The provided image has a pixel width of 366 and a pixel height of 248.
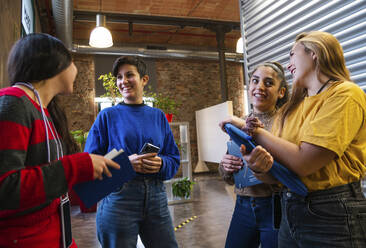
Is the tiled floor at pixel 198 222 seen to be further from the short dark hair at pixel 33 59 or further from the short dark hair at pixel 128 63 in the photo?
the short dark hair at pixel 33 59

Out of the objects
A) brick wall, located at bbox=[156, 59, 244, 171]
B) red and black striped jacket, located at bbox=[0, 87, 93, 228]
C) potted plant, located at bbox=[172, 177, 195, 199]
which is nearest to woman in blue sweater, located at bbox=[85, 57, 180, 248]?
red and black striped jacket, located at bbox=[0, 87, 93, 228]

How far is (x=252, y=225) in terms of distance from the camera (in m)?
1.67

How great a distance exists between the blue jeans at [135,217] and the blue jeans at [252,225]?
0.40 m

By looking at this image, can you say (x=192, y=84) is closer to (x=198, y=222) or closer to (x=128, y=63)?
(x=198, y=222)

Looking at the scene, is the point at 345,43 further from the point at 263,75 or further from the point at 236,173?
the point at 236,173

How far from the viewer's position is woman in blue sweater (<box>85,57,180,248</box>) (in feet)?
5.38

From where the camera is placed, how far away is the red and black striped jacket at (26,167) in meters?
0.86

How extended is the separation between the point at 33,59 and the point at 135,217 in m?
1.04

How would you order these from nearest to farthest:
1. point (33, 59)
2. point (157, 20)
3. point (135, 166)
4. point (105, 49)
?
1. point (33, 59)
2. point (135, 166)
3. point (157, 20)
4. point (105, 49)

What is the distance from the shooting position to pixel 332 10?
1.71 metres

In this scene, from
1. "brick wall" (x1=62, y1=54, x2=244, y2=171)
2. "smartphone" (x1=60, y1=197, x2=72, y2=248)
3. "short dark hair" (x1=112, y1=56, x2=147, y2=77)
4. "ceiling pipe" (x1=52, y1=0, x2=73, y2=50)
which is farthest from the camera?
"brick wall" (x1=62, y1=54, x2=244, y2=171)

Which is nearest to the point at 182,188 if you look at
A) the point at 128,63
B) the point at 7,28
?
the point at 7,28

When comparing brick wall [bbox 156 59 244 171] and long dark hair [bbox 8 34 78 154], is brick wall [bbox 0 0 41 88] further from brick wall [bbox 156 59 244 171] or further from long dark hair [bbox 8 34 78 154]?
brick wall [bbox 156 59 244 171]

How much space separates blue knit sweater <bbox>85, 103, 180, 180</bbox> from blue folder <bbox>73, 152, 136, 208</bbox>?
0.57 metres
